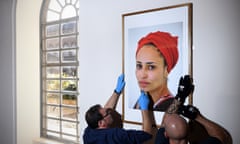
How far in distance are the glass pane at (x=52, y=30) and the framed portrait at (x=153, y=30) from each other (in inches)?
53.5

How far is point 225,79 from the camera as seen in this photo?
1.51 metres

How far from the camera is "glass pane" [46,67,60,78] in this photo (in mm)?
3045

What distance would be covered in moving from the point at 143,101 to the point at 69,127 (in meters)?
1.42

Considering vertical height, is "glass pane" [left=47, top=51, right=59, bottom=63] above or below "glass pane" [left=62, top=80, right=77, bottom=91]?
above

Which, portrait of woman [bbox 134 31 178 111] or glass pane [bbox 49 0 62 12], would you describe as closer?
portrait of woman [bbox 134 31 178 111]

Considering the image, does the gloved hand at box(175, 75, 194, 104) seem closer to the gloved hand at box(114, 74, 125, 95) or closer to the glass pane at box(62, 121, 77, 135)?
the gloved hand at box(114, 74, 125, 95)

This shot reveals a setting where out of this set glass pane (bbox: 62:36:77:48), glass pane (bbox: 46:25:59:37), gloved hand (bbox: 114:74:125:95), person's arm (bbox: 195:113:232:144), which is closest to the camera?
person's arm (bbox: 195:113:232:144)

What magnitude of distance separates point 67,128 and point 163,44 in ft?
5.95

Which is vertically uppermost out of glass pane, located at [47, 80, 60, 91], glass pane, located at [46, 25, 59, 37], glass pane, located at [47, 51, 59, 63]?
glass pane, located at [46, 25, 59, 37]

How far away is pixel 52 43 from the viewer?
3.09 metres

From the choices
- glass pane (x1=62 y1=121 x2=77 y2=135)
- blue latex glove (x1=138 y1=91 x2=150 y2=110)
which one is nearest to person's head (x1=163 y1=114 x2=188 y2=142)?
blue latex glove (x1=138 y1=91 x2=150 y2=110)

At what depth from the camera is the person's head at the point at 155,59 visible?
1739mm

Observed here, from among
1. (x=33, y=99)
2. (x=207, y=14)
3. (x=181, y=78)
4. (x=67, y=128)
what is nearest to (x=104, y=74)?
(x=181, y=78)

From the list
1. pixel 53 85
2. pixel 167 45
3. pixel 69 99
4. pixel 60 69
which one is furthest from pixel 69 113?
pixel 167 45
